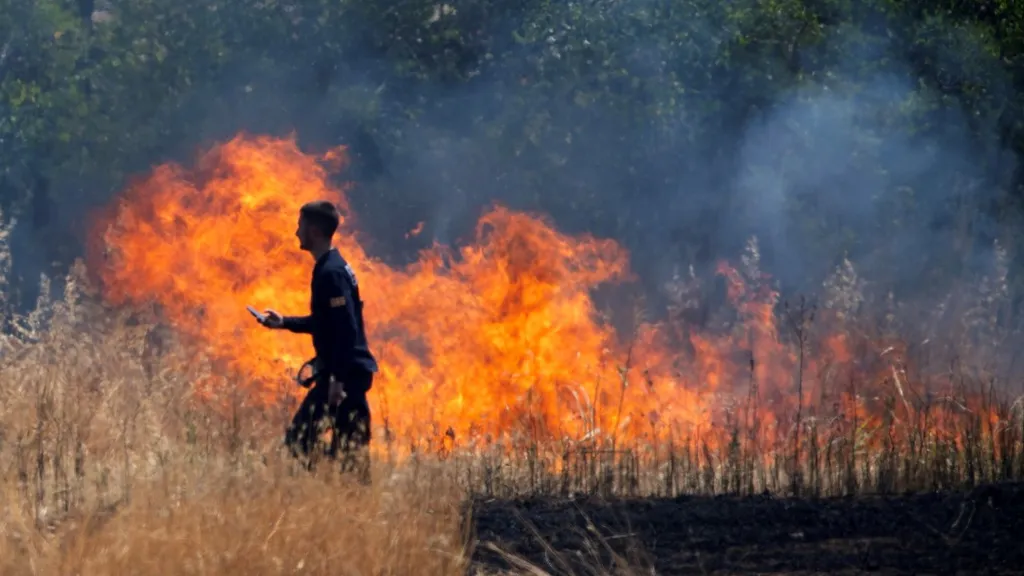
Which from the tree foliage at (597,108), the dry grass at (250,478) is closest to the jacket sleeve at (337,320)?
the dry grass at (250,478)

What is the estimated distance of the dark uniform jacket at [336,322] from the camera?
7.53 meters

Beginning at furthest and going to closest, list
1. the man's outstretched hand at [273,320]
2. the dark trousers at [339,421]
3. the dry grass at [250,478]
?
the man's outstretched hand at [273,320]
the dark trousers at [339,421]
the dry grass at [250,478]

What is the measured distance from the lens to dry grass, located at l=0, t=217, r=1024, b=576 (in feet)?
19.2

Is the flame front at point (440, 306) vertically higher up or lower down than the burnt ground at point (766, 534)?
higher up

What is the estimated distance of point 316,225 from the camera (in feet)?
25.2

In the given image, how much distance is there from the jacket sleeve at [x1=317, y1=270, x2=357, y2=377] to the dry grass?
548 millimetres

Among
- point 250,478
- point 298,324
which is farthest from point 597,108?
point 250,478

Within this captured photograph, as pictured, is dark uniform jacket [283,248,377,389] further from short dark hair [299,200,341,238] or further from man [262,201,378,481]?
short dark hair [299,200,341,238]

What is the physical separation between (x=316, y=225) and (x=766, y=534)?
9.24 feet

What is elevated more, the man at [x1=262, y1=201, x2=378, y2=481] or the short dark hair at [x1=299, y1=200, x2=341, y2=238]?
the short dark hair at [x1=299, y1=200, x2=341, y2=238]

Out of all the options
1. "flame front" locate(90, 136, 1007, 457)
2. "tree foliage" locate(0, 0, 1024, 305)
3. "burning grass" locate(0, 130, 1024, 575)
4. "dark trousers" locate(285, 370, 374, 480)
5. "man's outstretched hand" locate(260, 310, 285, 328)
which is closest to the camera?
"burning grass" locate(0, 130, 1024, 575)

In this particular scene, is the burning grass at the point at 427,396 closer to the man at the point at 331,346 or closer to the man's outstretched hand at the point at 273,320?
the man at the point at 331,346

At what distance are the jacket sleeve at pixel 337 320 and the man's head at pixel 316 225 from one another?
8.4 inches

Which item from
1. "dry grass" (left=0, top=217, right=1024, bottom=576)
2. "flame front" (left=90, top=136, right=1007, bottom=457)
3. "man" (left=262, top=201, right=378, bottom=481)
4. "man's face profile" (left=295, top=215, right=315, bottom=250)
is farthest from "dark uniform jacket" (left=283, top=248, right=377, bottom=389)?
"flame front" (left=90, top=136, right=1007, bottom=457)
